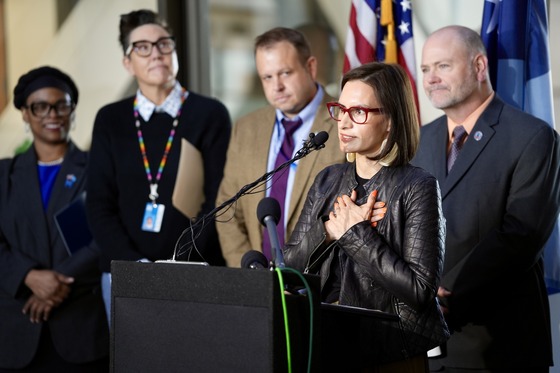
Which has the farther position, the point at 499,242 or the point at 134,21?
the point at 134,21

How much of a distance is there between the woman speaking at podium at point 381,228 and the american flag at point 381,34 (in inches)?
66.5

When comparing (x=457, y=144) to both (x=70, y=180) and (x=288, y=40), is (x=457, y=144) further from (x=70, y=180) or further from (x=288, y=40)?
(x=70, y=180)

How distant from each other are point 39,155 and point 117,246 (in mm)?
1058

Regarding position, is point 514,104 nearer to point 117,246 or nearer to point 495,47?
point 495,47

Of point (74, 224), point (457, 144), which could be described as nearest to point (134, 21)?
point (74, 224)

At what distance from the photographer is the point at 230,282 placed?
2.12m

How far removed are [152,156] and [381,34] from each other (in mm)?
1251

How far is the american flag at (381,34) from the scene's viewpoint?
14.1ft

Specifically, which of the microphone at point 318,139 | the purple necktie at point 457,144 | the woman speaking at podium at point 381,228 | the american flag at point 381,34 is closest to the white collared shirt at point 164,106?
the american flag at point 381,34

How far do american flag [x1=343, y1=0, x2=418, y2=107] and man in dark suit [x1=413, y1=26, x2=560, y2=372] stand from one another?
32.2 inches

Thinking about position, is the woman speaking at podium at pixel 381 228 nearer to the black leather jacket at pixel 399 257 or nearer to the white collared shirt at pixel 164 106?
the black leather jacket at pixel 399 257

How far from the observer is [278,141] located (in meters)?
3.99

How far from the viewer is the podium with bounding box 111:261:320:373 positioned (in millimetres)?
2066

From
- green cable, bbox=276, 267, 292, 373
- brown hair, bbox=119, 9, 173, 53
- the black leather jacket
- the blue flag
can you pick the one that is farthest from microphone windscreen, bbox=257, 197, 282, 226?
brown hair, bbox=119, 9, 173, 53
